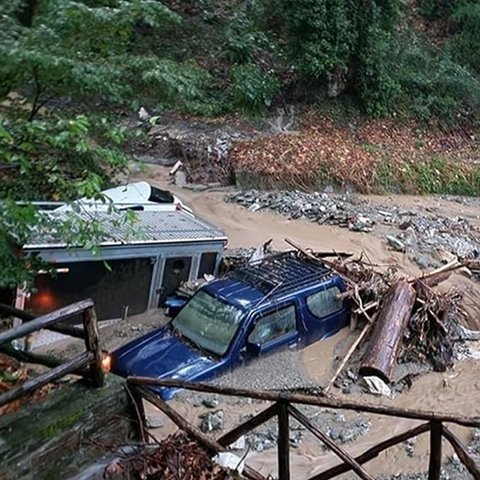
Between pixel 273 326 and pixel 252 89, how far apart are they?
38.1ft

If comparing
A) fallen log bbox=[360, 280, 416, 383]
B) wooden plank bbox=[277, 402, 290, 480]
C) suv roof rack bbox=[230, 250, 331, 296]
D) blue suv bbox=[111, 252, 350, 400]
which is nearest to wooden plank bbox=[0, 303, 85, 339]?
wooden plank bbox=[277, 402, 290, 480]

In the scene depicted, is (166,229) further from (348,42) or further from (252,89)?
(348,42)

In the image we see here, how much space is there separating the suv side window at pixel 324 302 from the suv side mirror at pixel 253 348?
1085 millimetres

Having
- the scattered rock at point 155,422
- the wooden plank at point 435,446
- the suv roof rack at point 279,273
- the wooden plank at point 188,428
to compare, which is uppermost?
the wooden plank at point 435,446

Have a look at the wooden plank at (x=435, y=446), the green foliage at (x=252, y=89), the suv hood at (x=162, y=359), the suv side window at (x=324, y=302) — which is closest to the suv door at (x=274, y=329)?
the suv side window at (x=324, y=302)

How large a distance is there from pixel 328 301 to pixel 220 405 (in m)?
2.28

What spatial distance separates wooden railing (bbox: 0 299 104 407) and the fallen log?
5036 millimetres

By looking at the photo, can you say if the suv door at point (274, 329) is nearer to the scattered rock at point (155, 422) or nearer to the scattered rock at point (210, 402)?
the scattered rock at point (210, 402)

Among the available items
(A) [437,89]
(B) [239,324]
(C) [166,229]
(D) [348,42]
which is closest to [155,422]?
(B) [239,324]

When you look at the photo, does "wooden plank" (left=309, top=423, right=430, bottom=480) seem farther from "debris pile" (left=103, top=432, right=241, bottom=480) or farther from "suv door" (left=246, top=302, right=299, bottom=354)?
"suv door" (left=246, top=302, right=299, bottom=354)

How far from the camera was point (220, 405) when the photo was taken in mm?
7668

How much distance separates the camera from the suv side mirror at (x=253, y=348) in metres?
7.78

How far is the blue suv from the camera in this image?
7.66m

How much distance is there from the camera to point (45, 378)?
352 cm
